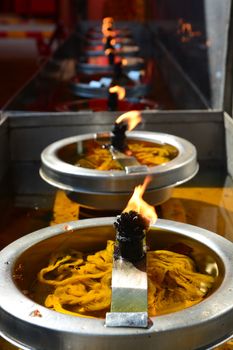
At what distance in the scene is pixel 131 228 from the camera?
1580 mm

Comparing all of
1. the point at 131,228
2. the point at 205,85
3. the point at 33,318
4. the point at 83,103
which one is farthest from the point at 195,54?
the point at 33,318

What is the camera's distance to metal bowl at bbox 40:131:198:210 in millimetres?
2352

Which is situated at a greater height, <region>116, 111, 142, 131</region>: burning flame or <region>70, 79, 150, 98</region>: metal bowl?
<region>116, 111, 142, 131</region>: burning flame

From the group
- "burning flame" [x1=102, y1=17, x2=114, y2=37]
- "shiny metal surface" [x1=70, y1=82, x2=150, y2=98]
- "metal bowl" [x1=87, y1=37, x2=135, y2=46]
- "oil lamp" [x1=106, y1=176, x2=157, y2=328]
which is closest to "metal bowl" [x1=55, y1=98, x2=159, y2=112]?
"shiny metal surface" [x1=70, y1=82, x2=150, y2=98]

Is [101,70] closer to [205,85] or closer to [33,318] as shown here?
[205,85]

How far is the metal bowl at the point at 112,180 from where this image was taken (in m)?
2.35

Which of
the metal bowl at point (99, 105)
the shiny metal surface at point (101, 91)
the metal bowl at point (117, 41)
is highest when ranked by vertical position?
the shiny metal surface at point (101, 91)

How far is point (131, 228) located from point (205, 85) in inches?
114

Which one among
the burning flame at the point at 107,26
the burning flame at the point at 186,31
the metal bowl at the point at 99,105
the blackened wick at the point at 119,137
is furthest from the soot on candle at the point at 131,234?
the burning flame at the point at 107,26

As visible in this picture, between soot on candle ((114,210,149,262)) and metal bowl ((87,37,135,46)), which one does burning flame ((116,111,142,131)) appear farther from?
metal bowl ((87,37,135,46))

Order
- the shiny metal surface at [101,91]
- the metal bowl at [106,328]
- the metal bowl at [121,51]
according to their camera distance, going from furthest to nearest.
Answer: the metal bowl at [121,51]
the shiny metal surface at [101,91]
the metal bowl at [106,328]

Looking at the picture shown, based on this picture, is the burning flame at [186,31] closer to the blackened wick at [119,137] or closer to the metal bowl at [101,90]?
the metal bowl at [101,90]

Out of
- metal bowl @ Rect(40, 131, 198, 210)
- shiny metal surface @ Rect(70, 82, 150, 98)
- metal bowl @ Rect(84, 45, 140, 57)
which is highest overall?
metal bowl @ Rect(40, 131, 198, 210)

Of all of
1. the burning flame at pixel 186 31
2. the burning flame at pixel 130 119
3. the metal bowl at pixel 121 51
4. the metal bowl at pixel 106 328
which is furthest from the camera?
the metal bowl at pixel 121 51
